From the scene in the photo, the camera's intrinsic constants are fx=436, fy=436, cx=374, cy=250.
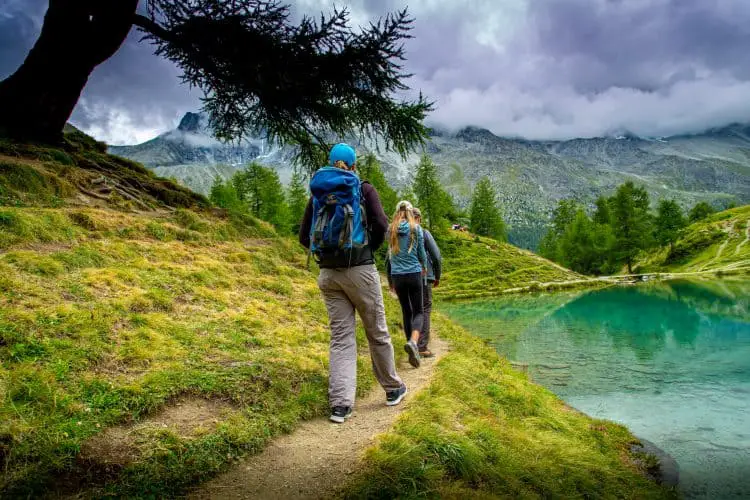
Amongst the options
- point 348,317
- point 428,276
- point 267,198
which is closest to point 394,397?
point 348,317

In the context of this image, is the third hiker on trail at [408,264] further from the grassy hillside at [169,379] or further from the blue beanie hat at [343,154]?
the blue beanie hat at [343,154]

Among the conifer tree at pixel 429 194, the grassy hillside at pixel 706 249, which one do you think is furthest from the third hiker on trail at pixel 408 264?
the grassy hillside at pixel 706 249

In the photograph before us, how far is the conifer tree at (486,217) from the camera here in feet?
275

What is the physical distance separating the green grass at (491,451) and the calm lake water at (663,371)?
113cm

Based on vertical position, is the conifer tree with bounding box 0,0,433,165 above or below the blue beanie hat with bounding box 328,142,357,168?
above

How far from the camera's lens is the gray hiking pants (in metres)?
5.37

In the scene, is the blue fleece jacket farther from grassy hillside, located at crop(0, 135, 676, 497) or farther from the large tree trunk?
the large tree trunk

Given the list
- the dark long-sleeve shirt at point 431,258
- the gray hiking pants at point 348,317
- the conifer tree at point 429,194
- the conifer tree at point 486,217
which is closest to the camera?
the gray hiking pants at point 348,317

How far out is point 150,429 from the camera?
13.5 ft

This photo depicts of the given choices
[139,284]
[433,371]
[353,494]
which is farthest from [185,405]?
[433,371]

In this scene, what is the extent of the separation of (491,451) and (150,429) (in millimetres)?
3602

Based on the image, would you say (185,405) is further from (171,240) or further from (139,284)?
(171,240)

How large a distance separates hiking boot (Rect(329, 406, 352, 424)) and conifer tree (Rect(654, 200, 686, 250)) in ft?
289

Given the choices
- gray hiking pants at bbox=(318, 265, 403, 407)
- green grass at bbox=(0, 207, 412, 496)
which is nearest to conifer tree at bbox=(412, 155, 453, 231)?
green grass at bbox=(0, 207, 412, 496)
